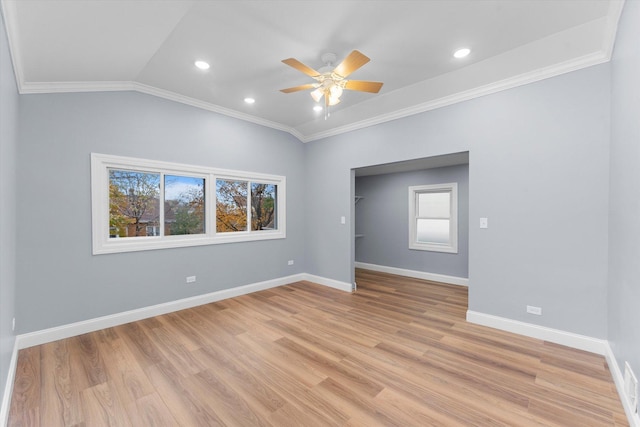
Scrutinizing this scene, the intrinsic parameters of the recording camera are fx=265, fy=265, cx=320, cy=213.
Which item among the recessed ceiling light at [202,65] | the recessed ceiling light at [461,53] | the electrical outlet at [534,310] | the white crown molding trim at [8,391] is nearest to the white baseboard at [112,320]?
the white crown molding trim at [8,391]

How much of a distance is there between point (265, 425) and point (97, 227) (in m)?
2.91

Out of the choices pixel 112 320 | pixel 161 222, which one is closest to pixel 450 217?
pixel 161 222

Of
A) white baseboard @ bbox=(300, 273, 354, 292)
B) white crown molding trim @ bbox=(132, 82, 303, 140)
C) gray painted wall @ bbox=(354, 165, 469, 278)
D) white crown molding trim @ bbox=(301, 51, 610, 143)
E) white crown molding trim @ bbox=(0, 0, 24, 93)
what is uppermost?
white crown molding trim @ bbox=(132, 82, 303, 140)

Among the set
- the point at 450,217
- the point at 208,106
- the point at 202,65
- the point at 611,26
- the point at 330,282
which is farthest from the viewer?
the point at 450,217

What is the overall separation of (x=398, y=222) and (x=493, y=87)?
11.3 feet

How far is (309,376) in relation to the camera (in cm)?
225

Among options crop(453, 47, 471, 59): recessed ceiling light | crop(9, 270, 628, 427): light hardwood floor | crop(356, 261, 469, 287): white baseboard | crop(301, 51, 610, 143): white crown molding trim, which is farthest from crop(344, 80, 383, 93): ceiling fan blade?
crop(356, 261, 469, 287): white baseboard

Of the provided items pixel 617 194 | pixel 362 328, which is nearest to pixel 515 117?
pixel 617 194

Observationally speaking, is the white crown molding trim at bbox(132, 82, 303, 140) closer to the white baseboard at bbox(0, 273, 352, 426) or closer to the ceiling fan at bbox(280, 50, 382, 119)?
the ceiling fan at bbox(280, 50, 382, 119)

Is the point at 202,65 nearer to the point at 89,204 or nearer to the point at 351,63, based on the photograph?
the point at 351,63

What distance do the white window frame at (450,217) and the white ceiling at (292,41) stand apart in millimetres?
2357

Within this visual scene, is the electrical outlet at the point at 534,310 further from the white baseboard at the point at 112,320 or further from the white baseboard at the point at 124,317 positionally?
the white baseboard at the point at 124,317

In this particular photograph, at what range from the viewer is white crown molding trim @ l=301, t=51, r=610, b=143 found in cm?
257

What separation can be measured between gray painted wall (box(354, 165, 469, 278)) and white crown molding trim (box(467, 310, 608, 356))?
200 cm
